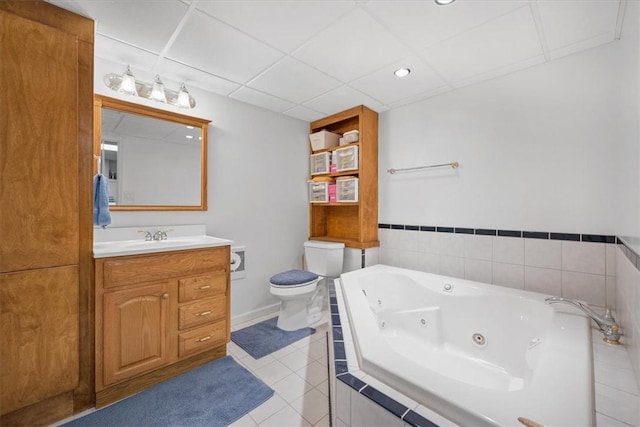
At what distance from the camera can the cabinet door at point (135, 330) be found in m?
1.50

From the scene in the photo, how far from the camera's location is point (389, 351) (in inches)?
44.0

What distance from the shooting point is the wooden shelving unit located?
2.71 meters

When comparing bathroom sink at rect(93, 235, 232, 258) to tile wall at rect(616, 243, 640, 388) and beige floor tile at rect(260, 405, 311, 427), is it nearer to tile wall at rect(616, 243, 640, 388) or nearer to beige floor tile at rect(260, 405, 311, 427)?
beige floor tile at rect(260, 405, 311, 427)

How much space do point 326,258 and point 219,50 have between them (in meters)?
1.94

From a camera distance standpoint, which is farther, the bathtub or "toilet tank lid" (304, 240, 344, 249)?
"toilet tank lid" (304, 240, 344, 249)

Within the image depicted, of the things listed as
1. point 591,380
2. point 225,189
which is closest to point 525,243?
point 591,380

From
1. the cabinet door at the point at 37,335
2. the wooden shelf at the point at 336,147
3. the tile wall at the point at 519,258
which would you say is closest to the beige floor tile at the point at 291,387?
the cabinet door at the point at 37,335

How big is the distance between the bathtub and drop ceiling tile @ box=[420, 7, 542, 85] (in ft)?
5.19

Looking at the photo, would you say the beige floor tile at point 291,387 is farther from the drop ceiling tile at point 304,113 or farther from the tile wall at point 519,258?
the drop ceiling tile at point 304,113

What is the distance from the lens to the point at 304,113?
9.62ft

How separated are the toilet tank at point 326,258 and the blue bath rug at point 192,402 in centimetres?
118

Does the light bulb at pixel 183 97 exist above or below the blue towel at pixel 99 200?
above

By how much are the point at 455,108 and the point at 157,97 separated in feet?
7.88

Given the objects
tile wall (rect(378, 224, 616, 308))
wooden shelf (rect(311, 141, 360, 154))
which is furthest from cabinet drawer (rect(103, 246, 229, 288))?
tile wall (rect(378, 224, 616, 308))
